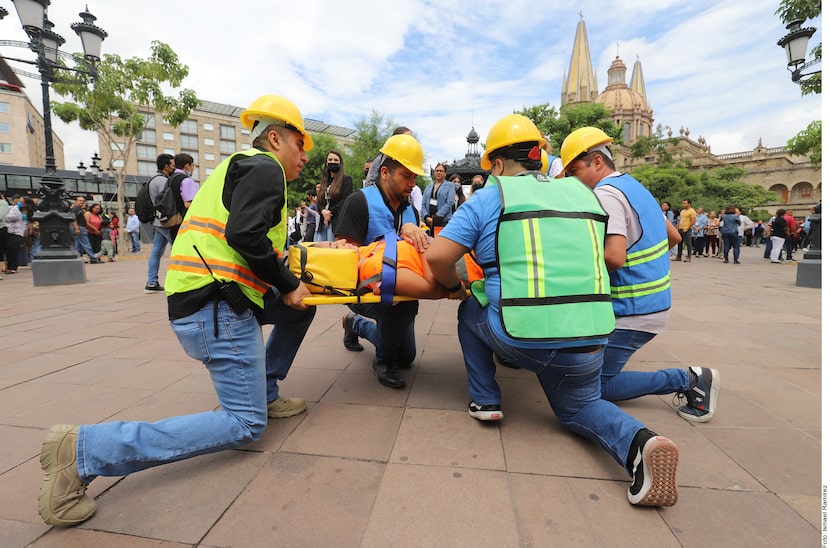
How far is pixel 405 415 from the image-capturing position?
245cm

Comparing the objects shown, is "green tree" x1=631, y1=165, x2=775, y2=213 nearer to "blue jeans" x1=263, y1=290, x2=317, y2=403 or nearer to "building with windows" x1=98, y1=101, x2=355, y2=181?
"building with windows" x1=98, y1=101, x2=355, y2=181

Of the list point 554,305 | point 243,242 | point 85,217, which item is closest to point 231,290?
point 243,242

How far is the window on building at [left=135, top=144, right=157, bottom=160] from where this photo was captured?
52844 millimetres

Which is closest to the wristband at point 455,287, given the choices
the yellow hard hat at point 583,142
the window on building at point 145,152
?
the yellow hard hat at point 583,142

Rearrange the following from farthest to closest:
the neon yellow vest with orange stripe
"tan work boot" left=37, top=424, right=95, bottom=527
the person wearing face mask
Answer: the person wearing face mask
the neon yellow vest with orange stripe
"tan work boot" left=37, top=424, right=95, bottom=527

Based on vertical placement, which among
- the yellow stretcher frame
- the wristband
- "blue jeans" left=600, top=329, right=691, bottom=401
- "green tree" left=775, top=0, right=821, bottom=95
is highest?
"green tree" left=775, top=0, right=821, bottom=95

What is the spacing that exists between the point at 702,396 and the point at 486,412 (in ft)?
4.31

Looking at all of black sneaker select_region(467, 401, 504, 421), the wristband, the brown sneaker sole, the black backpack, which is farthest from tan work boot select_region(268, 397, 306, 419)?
the black backpack

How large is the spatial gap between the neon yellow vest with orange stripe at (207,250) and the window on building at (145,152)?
203ft

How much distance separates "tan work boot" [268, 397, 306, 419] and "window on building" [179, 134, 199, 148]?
2501 inches

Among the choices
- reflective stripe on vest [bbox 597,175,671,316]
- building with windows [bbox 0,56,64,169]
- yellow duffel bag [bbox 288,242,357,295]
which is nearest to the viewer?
yellow duffel bag [bbox 288,242,357,295]

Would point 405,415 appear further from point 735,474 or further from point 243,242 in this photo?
point 735,474

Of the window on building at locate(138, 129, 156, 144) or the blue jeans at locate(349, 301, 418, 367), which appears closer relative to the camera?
the blue jeans at locate(349, 301, 418, 367)

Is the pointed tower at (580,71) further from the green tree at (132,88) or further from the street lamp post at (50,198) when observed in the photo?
the street lamp post at (50,198)
